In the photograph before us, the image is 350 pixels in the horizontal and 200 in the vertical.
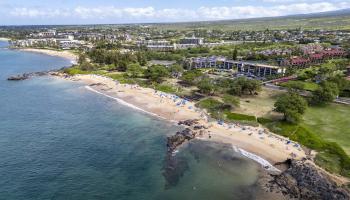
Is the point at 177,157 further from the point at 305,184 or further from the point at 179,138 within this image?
the point at 305,184

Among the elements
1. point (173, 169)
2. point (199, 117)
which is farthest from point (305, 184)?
point (199, 117)

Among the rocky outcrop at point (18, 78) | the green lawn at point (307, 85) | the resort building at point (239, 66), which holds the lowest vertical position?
the rocky outcrop at point (18, 78)

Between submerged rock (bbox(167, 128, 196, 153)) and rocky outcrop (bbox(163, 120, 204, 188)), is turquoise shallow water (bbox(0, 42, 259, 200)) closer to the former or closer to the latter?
rocky outcrop (bbox(163, 120, 204, 188))

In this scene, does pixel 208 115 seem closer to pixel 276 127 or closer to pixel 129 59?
pixel 276 127

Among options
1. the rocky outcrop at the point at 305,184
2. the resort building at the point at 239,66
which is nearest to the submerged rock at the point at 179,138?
the rocky outcrop at the point at 305,184

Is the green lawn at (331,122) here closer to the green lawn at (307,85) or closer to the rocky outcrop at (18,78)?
the green lawn at (307,85)

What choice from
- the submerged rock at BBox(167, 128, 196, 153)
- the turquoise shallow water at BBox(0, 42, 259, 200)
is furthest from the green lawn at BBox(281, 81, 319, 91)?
the turquoise shallow water at BBox(0, 42, 259, 200)

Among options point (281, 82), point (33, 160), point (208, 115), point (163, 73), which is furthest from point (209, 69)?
point (33, 160)
